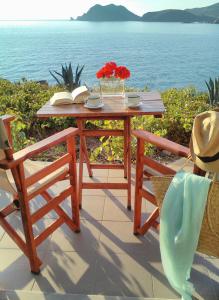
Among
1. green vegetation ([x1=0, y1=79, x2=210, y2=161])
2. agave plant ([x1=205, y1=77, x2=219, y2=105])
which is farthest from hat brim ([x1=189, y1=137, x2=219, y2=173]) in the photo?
agave plant ([x1=205, y1=77, x2=219, y2=105])

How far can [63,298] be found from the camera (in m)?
1.58

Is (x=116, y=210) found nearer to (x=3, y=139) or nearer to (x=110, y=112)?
(x=110, y=112)

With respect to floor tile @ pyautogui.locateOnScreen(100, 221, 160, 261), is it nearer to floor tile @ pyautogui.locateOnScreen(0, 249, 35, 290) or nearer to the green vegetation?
floor tile @ pyautogui.locateOnScreen(0, 249, 35, 290)

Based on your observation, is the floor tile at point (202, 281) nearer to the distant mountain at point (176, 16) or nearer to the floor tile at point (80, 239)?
the floor tile at point (80, 239)

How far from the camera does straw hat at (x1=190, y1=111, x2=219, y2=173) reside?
1.19 meters

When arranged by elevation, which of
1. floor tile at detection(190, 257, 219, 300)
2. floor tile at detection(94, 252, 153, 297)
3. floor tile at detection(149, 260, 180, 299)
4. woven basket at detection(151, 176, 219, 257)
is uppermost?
woven basket at detection(151, 176, 219, 257)

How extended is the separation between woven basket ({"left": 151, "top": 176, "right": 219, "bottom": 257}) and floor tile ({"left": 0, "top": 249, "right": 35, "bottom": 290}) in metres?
0.92

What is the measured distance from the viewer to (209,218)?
1.31 meters

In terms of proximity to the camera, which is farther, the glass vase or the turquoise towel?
the glass vase

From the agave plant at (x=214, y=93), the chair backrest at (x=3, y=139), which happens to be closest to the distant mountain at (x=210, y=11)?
the agave plant at (x=214, y=93)

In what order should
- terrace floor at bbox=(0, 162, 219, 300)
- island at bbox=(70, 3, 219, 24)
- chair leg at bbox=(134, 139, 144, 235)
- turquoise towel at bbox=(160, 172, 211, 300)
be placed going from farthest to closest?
1. island at bbox=(70, 3, 219, 24)
2. chair leg at bbox=(134, 139, 144, 235)
3. terrace floor at bbox=(0, 162, 219, 300)
4. turquoise towel at bbox=(160, 172, 211, 300)

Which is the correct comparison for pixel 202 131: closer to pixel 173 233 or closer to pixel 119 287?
pixel 173 233

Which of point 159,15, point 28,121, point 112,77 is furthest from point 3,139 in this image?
point 159,15

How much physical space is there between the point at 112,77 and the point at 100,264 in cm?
137
